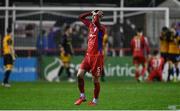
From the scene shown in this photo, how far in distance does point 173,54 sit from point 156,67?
1.01 m

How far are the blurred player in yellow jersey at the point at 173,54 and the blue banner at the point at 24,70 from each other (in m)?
6.12

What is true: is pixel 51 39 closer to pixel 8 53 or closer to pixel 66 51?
pixel 66 51

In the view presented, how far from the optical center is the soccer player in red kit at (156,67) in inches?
1151

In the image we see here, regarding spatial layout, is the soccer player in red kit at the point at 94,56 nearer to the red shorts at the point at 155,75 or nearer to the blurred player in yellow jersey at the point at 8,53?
the blurred player in yellow jersey at the point at 8,53

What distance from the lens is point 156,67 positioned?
29281 millimetres

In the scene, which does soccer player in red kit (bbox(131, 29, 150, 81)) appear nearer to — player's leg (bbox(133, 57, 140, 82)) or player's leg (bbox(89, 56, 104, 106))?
player's leg (bbox(133, 57, 140, 82))

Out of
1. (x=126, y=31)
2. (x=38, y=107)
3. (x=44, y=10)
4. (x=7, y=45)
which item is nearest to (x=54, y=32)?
(x=44, y=10)

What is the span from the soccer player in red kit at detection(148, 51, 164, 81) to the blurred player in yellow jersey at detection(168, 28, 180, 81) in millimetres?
499

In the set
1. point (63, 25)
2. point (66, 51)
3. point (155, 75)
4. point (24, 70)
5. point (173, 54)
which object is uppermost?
point (63, 25)

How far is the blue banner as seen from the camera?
96.5 feet

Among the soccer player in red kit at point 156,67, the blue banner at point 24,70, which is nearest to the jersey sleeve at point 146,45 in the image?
the soccer player in red kit at point 156,67

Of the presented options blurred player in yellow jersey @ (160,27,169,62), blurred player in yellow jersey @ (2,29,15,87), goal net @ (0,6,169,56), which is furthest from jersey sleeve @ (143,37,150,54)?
blurred player in yellow jersey @ (2,29,15,87)

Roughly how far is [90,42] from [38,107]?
2435 millimetres

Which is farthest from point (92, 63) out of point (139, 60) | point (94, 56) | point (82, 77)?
point (139, 60)
